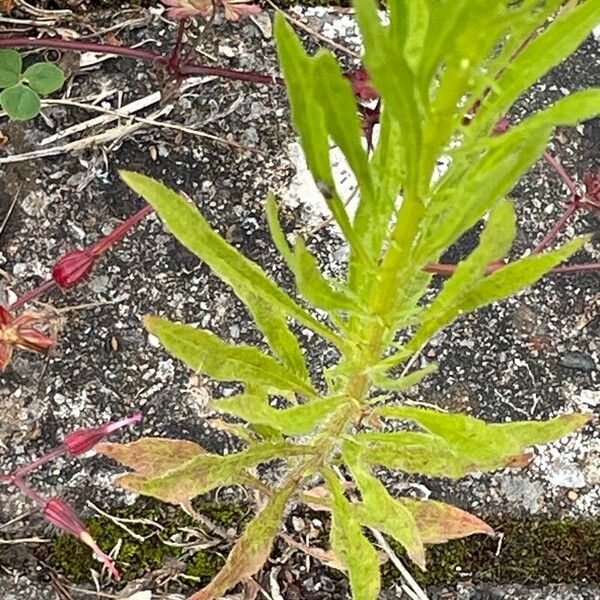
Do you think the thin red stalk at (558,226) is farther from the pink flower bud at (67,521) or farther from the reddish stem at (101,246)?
the pink flower bud at (67,521)

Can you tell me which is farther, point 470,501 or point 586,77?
point 586,77

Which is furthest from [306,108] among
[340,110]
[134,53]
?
[134,53]

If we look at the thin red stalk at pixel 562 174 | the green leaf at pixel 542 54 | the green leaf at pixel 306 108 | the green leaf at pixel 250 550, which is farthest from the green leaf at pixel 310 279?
the thin red stalk at pixel 562 174

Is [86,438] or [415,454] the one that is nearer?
[415,454]

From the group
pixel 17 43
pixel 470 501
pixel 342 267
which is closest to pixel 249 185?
pixel 342 267

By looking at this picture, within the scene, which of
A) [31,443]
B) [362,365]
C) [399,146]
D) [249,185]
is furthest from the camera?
[249,185]

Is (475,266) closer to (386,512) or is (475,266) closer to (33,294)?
(386,512)

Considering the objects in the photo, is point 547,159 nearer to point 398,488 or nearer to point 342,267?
point 342,267
